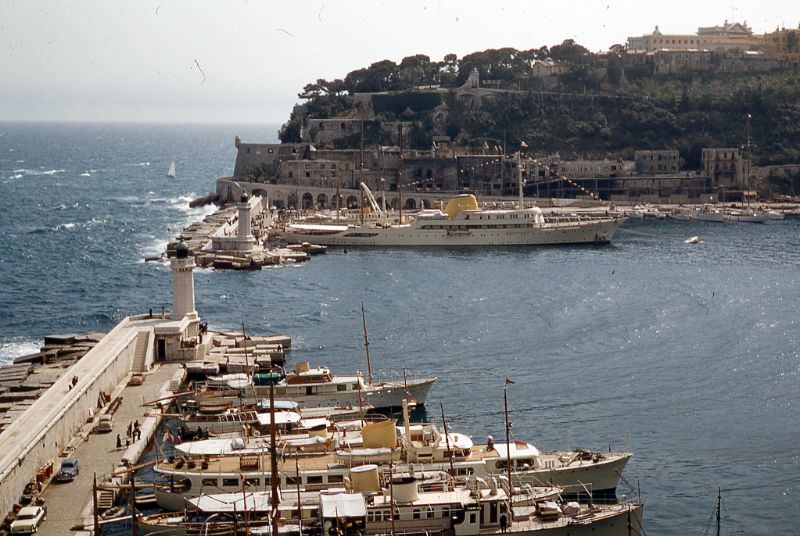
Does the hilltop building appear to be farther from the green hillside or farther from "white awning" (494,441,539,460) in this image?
"white awning" (494,441,539,460)

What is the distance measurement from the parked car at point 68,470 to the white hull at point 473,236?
58.3 m

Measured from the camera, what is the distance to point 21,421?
38.9 metres

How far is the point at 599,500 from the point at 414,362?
671 inches

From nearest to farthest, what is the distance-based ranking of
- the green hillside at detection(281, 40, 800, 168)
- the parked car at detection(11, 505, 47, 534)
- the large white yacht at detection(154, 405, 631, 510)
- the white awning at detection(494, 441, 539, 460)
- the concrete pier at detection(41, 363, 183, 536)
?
the parked car at detection(11, 505, 47, 534), the concrete pier at detection(41, 363, 183, 536), the large white yacht at detection(154, 405, 631, 510), the white awning at detection(494, 441, 539, 460), the green hillside at detection(281, 40, 800, 168)

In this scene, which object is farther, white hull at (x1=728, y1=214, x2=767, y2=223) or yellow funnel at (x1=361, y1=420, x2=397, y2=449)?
white hull at (x1=728, y1=214, x2=767, y2=223)

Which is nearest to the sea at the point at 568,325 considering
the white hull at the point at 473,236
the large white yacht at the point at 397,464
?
the large white yacht at the point at 397,464

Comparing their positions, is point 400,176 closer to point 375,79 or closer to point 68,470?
point 375,79

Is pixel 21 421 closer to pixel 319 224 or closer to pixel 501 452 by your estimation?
pixel 501 452

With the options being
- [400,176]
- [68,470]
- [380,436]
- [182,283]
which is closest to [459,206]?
[400,176]

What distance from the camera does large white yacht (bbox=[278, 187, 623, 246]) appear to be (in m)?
95.2

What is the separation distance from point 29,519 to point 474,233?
64759mm

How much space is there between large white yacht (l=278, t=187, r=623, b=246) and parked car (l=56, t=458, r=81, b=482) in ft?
191

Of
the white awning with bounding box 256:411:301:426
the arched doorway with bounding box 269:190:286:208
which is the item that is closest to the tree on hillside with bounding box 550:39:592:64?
the arched doorway with bounding box 269:190:286:208

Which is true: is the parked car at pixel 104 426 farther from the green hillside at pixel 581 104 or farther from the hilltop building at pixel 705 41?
the hilltop building at pixel 705 41
